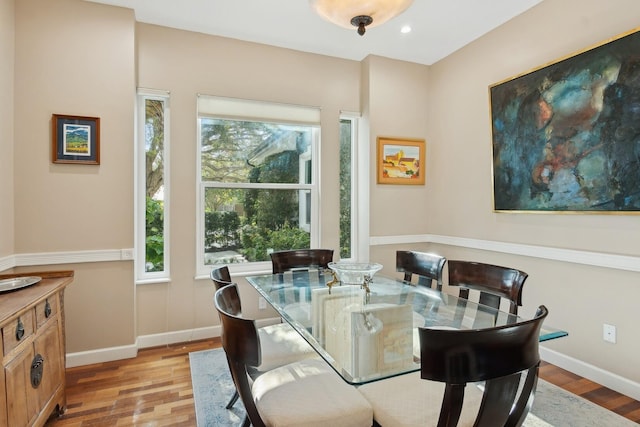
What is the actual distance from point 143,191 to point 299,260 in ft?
5.13

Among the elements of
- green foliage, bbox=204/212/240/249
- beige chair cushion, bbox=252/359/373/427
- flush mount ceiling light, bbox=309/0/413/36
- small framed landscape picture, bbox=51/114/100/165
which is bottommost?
beige chair cushion, bbox=252/359/373/427

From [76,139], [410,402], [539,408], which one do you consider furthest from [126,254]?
[539,408]

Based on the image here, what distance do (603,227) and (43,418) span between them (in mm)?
3608

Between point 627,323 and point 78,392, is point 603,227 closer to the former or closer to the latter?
point 627,323

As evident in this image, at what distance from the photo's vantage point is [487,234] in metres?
3.35

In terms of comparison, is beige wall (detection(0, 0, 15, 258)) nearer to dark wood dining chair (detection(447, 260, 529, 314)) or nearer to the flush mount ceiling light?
the flush mount ceiling light

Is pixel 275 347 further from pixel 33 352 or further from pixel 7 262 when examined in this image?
pixel 7 262

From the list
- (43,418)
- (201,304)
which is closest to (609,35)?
(201,304)

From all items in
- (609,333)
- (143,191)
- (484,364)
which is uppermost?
(143,191)

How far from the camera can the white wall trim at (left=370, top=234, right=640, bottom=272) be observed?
233 cm

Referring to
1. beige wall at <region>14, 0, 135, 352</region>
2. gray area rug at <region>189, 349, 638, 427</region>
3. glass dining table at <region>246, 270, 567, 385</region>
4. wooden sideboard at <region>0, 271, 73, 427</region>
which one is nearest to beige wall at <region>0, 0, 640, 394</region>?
beige wall at <region>14, 0, 135, 352</region>

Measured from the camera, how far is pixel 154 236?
327 cm

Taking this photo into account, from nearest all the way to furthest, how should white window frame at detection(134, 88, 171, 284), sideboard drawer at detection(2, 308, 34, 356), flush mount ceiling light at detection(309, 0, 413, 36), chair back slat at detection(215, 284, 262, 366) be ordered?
1. chair back slat at detection(215, 284, 262, 366)
2. sideboard drawer at detection(2, 308, 34, 356)
3. flush mount ceiling light at detection(309, 0, 413, 36)
4. white window frame at detection(134, 88, 171, 284)

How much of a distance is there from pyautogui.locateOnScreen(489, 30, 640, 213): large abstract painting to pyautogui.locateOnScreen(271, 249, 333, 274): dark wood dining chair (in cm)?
166
